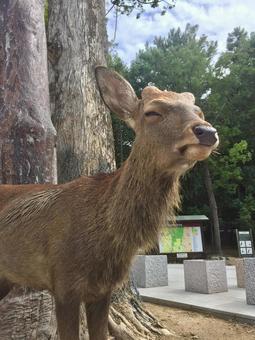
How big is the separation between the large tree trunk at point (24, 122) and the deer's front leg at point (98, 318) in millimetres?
1041

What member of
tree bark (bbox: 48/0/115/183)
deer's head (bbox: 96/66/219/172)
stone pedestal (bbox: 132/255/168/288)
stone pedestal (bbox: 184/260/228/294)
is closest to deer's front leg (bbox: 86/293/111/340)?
deer's head (bbox: 96/66/219/172)

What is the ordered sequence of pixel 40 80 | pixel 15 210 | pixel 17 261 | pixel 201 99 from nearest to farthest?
pixel 17 261
pixel 15 210
pixel 40 80
pixel 201 99

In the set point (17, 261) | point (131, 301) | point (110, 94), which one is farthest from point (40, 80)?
point (131, 301)

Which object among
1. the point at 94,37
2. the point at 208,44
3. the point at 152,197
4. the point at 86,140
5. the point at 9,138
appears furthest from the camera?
the point at 208,44

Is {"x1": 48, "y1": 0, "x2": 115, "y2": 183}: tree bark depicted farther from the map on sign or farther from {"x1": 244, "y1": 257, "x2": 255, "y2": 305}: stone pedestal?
the map on sign

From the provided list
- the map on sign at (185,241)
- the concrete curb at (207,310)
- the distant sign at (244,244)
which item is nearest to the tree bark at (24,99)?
the concrete curb at (207,310)

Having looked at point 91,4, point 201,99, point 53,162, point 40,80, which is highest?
point 201,99

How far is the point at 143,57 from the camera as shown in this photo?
33156 millimetres

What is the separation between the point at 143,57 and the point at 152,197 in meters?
31.5

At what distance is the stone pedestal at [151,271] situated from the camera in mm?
11656

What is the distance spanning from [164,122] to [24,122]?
6.67 feet

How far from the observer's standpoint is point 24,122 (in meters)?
4.47

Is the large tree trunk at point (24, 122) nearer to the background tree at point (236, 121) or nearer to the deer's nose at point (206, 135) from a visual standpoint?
the deer's nose at point (206, 135)

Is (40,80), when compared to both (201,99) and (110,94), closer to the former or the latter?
(110,94)
